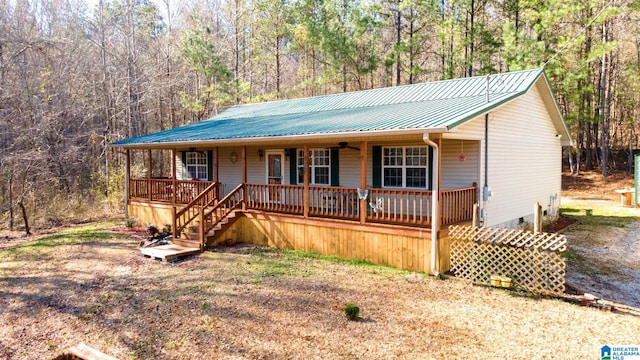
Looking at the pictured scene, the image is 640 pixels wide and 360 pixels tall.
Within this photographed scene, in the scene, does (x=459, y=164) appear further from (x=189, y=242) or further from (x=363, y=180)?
(x=189, y=242)

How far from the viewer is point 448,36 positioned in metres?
25.9

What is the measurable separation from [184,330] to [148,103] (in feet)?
86.5

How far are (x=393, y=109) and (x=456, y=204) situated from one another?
148 inches

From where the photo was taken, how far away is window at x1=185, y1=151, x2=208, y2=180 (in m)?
16.9

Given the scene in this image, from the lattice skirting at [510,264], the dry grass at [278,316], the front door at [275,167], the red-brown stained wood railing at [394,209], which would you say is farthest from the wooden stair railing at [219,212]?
the lattice skirting at [510,264]

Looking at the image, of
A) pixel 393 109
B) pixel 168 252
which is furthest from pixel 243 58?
pixel 168 252

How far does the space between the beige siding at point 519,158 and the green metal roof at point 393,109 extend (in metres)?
0.57

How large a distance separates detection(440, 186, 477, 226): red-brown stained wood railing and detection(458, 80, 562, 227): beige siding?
635 millimetres

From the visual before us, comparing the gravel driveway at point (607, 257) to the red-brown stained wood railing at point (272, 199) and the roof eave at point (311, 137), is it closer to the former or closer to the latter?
the roof eave at point (311, 137)

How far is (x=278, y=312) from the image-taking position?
677 cm

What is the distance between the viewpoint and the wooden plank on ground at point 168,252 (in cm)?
1034

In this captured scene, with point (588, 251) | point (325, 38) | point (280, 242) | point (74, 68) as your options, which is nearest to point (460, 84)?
point (588, 251)

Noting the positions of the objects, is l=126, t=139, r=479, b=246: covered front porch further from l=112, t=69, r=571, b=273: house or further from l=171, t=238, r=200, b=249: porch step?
l=171, t=238, r=200, b=249: porch step

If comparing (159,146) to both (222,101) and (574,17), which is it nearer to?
(222,101)
